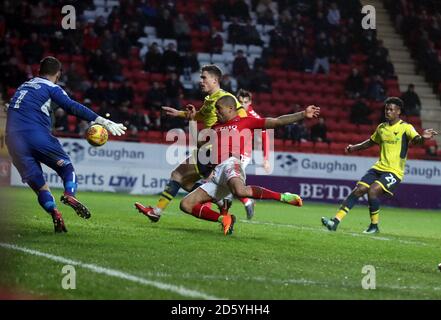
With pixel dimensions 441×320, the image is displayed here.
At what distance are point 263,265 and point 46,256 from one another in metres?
2.04

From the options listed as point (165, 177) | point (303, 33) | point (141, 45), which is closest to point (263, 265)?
point (165, 177)

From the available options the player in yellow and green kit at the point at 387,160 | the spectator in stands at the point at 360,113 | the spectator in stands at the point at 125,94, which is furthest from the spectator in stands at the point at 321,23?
the player in yellow and green kit at the point at 387,160

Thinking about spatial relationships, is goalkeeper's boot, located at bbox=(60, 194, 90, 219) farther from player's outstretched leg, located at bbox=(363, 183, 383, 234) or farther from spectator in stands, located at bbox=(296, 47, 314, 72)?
spectator in stands, located at bbox=(296, 47, 314, 72)

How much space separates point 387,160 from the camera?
47.6 feet

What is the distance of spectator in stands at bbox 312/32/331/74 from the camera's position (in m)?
28.7

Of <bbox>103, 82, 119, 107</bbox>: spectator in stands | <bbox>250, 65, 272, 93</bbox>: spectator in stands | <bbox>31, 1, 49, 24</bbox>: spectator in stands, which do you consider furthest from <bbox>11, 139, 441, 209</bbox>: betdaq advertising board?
<bbox>31, 1, 49, 24</bbox>: spectator in stands

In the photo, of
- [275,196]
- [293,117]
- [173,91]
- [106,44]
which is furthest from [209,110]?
[106,44]

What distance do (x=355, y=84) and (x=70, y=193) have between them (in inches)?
726

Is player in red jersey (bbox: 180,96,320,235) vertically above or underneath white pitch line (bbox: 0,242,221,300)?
above

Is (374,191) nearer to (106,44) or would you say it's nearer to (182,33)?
(106,44)

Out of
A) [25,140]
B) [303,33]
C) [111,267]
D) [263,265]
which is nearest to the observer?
[111,267]

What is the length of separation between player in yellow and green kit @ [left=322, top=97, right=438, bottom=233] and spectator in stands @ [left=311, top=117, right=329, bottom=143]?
10.5m

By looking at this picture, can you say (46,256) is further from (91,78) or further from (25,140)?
(91,78)
